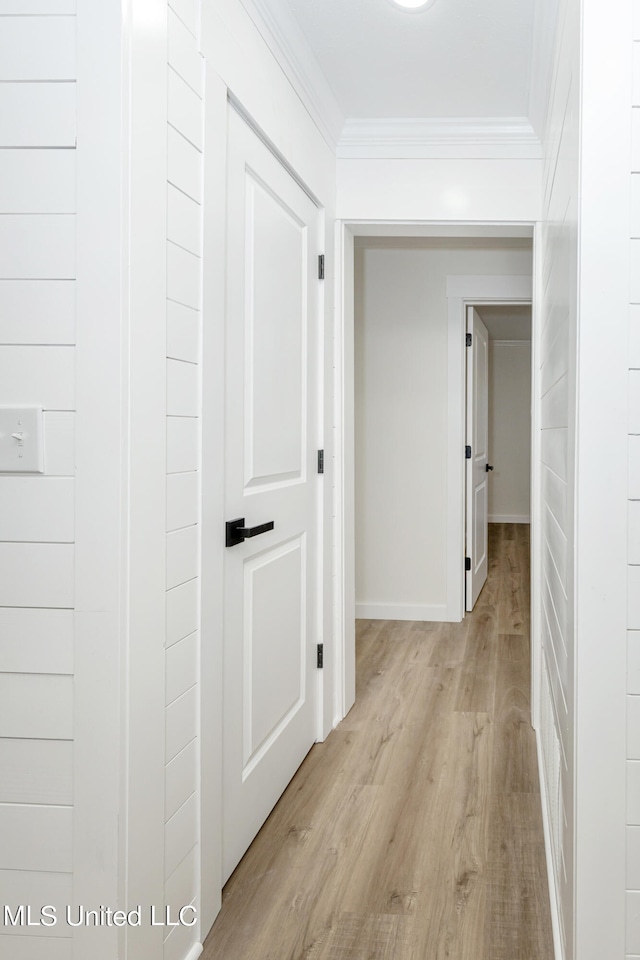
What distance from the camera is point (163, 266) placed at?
149cm

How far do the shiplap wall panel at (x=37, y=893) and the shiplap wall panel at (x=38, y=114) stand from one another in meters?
1.26

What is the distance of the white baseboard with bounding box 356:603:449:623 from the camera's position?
4977 millimetres

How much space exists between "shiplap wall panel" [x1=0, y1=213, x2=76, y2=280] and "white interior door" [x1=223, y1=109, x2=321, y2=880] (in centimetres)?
64

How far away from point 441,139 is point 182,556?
7.75ft

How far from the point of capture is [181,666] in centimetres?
162

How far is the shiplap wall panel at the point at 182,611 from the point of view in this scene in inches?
61.2

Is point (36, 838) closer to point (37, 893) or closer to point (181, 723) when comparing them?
point (37, 893)

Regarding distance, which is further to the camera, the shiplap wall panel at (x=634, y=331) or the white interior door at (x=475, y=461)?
the white interior door at (x=475, y=461)

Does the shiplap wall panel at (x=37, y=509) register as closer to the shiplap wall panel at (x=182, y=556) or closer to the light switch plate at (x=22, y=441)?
the light switch plate at (x=22, y=441)

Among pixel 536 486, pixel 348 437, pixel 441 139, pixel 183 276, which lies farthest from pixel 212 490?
pixel 441 139

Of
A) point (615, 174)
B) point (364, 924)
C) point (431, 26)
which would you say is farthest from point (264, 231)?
point (364, 924)

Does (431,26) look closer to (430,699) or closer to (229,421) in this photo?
(229,421)

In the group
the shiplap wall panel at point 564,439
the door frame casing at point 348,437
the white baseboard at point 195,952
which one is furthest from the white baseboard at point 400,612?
the white baseboard at point 195,952

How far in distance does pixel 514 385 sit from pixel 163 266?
8.64 metres
